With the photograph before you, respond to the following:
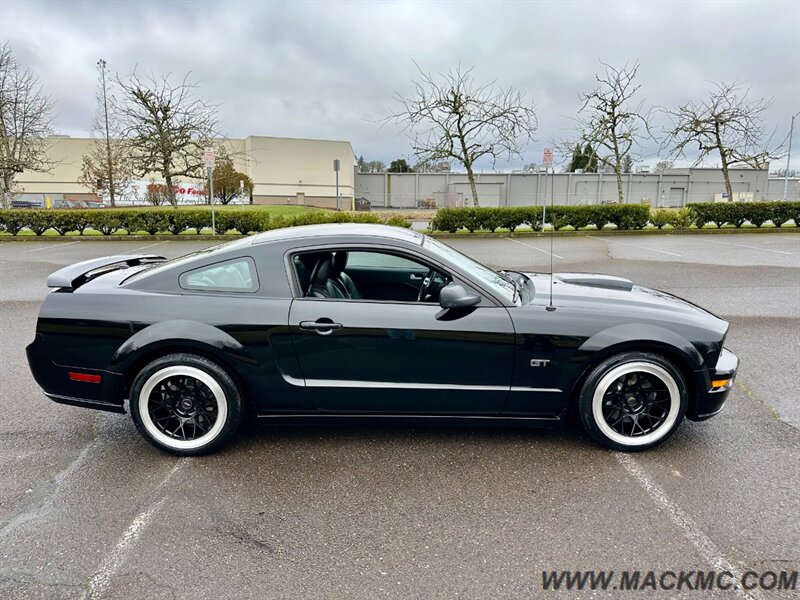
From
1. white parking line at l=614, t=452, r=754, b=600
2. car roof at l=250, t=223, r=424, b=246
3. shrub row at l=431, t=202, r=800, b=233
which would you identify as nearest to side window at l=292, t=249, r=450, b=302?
car roof at l=250, t=223, r=424, b=246

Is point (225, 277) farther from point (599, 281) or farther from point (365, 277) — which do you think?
point (599, 281)

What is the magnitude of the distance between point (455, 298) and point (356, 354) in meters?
0.69

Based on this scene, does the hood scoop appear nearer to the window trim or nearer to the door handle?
the door handle

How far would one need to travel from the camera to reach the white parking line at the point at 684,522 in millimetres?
2199

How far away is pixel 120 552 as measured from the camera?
231 cm

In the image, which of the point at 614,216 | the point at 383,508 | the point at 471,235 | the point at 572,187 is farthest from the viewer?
the point at 572,187

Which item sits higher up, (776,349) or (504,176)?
(504,176)

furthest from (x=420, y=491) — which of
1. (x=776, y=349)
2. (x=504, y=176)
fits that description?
(x=504, y=176)

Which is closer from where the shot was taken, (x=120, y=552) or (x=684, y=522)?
(x=120, y=552)

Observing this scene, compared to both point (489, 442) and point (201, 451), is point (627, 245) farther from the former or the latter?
point (201, 451)

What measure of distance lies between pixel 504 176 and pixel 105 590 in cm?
5178

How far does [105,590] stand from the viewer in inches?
82.0

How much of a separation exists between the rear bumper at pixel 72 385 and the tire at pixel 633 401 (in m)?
2.91

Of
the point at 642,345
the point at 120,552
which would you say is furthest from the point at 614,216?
the point at 120,552
